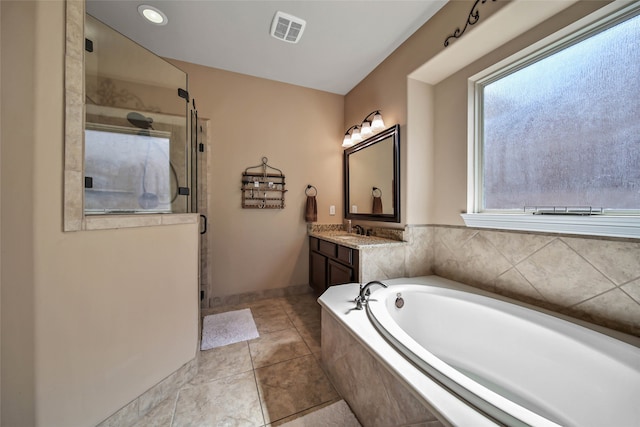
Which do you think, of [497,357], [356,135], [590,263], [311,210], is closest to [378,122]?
[356,135]

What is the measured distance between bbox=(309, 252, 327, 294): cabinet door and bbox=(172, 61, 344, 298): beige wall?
13cm

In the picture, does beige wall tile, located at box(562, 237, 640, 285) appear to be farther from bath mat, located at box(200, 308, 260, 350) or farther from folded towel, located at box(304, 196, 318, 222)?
bath mat, located at box(200, 308, 260, 350)

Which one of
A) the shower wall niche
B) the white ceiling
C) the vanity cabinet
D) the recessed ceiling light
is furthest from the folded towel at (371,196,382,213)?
the recessed ceiling light

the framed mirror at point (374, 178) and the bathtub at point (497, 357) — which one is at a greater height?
the framed mirror at point (374, 178)

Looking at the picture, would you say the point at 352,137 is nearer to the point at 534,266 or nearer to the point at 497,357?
the point at 534,266

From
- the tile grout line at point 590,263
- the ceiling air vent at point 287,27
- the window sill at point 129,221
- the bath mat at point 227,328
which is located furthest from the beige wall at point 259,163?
the tile grout line at point 590,263

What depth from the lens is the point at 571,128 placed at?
4.13ft

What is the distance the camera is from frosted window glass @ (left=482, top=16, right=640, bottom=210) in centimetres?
108

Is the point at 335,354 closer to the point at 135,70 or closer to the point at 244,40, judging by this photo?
the point at 135,70

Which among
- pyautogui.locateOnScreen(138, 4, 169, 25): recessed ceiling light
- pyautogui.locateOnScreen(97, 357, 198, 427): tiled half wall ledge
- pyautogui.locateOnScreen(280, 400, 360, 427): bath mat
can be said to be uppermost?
pyautogui.locateOnScreen(138, 4, 169, 25): recessed ceiling light

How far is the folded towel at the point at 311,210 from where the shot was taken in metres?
2.73

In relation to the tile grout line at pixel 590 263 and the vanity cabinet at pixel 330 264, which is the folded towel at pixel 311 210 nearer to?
the vanity cabinet at pixel 330 264

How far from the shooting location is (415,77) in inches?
76.5

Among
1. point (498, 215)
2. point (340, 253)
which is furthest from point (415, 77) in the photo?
point (340, 253)
